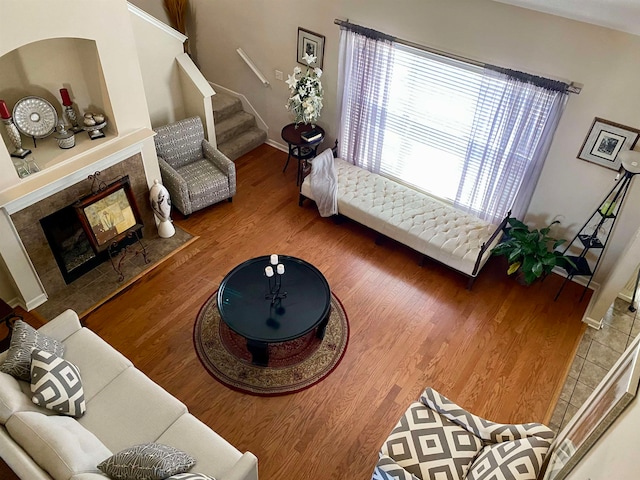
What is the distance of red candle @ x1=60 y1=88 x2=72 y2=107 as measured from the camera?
4.48 m

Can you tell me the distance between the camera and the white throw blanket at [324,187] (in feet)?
18.6

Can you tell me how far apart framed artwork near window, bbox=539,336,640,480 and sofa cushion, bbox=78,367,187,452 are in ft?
7.89

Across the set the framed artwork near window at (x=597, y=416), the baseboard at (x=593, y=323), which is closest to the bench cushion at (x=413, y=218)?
the baseboard at (x=593, y=323)

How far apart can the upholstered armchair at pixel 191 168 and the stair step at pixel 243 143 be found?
0.64m

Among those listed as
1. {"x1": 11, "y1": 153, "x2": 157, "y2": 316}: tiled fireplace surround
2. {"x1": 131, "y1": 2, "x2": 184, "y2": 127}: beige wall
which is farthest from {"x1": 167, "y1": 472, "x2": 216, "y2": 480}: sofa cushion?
{"x1": 131, "y1": 2, "x2": 184, "y2": 127}: beige wall

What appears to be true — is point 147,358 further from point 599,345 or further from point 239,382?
point 599,345

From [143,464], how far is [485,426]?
224 centimetres

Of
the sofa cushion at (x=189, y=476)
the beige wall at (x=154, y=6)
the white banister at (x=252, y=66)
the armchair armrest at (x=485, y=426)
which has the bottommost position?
the armchair armrest at (x=485, y=426)

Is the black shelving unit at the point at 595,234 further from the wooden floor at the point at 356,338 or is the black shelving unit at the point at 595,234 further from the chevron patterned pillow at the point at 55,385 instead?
the chevron patterned pillow at the point at 55,385

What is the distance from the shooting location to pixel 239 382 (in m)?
4.15

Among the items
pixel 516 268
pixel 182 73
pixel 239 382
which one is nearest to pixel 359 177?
pixel 516 268

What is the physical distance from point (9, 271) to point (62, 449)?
2.22 m

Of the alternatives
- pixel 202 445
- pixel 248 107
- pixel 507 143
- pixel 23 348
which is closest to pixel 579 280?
pixel 507 143

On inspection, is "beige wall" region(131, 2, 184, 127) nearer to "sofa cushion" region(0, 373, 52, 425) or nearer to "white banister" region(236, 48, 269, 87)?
"white banister" region(236, 48, 269, 87)
